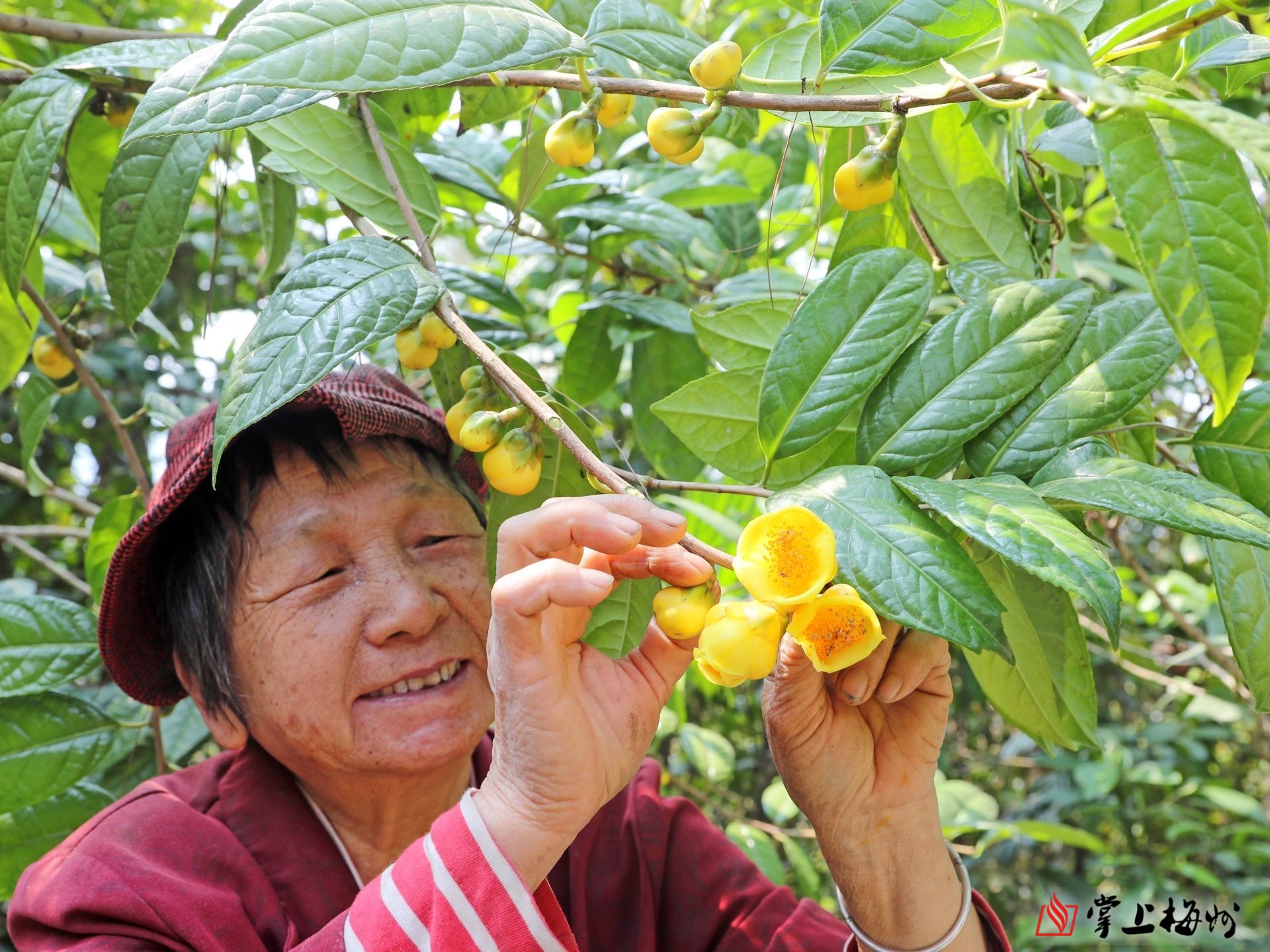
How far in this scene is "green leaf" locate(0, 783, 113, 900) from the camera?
55.3 inches

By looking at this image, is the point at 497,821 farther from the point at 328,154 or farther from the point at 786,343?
the point at 328,154

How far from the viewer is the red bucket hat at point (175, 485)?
114 centimetres

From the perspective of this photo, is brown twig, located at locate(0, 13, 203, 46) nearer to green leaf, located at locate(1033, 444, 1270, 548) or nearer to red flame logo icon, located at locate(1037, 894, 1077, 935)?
green leaf, located at locate(1033, 444, 1270, 548)

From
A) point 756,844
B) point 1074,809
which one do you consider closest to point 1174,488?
point 756,844

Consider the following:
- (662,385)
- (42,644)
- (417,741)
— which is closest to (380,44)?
(417,741)

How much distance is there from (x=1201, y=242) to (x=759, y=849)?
4.84 ft

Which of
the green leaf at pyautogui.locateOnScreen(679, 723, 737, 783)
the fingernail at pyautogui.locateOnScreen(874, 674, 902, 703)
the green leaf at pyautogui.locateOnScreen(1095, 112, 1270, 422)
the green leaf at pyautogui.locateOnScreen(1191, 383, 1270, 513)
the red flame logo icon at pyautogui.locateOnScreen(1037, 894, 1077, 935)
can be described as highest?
the green leaf at pyautogui.locateOnScreen(1095, 112, 1270, 422)

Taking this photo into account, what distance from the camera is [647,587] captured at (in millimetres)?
917

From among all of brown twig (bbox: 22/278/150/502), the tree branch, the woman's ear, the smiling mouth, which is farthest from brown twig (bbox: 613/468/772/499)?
brown twig (bbox: 22/278/150/502)

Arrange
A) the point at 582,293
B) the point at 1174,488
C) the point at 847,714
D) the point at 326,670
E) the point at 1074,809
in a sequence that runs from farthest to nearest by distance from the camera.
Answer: the point at 1074,809
the point at 582,293
the point at 326,670
the point at 847,714
the point at 1174,488

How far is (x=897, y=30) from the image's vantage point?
2.47 ft

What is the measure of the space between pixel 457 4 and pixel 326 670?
0.70 m

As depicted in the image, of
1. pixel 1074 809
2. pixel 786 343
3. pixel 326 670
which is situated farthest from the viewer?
pixel 1074 809

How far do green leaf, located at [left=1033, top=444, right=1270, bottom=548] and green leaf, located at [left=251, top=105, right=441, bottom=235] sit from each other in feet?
2.22
